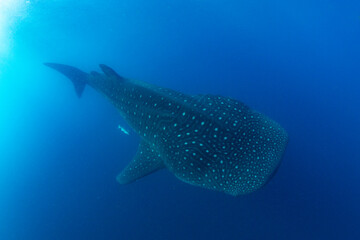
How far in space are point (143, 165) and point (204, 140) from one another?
1.51 m

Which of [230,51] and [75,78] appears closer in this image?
[75,78]

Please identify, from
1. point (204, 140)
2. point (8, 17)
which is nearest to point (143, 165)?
point (204, 140)

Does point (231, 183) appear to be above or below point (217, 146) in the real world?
below

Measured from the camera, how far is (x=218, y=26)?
860 cm

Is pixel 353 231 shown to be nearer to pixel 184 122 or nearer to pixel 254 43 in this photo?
pixel 184 122

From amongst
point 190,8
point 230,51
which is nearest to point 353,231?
point 230,51

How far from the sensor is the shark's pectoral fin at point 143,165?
15.2 feet

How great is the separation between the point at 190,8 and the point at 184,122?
6380mm

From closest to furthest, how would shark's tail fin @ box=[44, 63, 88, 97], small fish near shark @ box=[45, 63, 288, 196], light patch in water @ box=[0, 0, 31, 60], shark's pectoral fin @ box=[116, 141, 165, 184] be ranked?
A: 1. small fish near shark @ box=[45, 63, 288, 196]
2. shark's pectoral fin @ box=[116, 141, 165, 184]
3. shark's tail fin @ box=[44, 63, 88, 97]
4. light patch in water @ box=[0, 0, 31, 60]

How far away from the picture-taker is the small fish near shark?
3439 mm

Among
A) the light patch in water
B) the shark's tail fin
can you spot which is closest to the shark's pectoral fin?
the shark's tail fin

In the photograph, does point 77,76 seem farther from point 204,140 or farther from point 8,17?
point 8,17

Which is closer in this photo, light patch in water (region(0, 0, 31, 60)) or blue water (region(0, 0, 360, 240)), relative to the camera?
blue water (region(0, 0, 360, 240))

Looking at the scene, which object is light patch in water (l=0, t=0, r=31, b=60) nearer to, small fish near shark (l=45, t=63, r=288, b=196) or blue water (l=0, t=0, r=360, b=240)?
blue water (l=0, t=0, r=360, b=240)
